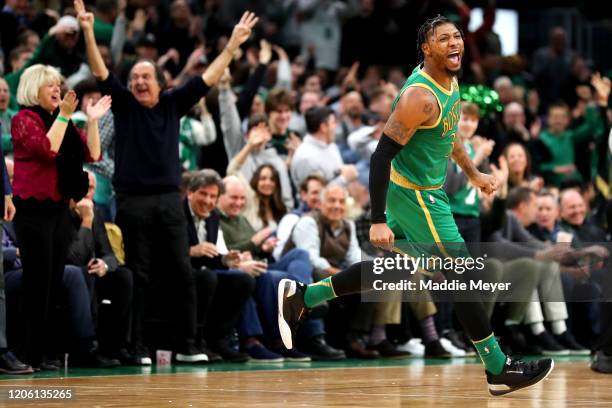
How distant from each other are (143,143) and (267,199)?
88.3 inches

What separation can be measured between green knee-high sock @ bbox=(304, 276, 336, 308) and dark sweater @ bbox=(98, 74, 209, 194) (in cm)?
206

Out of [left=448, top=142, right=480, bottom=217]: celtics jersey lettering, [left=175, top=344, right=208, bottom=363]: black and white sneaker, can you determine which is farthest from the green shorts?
[left=448, top=142, right=480, bottom=217]: celtics jersey lettering

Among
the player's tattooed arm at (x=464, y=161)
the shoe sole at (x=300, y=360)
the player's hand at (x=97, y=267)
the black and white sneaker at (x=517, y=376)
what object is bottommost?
the shoe sole at (x=300, y=360)

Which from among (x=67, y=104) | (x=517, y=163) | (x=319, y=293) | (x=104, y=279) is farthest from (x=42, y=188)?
(x=517, y=163)

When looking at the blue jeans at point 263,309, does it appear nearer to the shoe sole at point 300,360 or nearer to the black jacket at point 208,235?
the shoe sole at point 300,360

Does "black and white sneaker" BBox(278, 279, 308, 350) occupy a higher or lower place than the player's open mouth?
lower

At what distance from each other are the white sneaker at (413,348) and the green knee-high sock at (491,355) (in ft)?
14.0

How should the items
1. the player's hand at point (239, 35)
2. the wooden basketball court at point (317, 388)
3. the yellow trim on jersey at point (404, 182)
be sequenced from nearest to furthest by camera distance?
1. the wooden basketball court at point (317, 388)
2. the yellow trim on jersey at point (404, 182)
3. the player's hand at point (239, 35)

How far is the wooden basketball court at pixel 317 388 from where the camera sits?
21.3 ft

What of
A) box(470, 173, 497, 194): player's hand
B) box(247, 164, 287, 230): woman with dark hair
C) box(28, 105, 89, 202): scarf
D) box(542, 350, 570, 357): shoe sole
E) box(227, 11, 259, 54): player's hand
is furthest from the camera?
box(542, 350, 570, 357): shoe sole

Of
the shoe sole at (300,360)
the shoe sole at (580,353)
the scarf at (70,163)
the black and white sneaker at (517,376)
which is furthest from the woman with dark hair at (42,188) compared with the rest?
the shoe sole at (580,353)

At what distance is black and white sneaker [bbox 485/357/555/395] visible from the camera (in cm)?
696

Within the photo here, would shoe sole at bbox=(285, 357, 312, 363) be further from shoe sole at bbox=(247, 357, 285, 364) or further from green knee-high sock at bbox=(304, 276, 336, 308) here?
green knee-high sock at bbox=(304, 276, 336, 308)

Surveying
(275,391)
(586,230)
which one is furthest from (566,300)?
(275,391)
